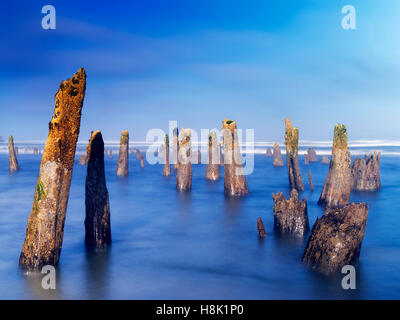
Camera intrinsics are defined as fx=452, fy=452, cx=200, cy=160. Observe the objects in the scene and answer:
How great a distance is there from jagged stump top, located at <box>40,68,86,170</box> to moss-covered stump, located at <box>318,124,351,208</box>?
11.7m

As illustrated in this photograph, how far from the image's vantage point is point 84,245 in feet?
42.9

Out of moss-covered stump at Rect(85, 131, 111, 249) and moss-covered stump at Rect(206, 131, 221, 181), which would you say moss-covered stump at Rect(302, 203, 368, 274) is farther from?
moss-covered stump at Rect(206, 131, 221, 181)

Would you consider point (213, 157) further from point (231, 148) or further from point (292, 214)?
point (292, 214)

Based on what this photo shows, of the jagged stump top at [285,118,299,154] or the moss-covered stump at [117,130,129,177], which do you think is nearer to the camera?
the jagged stump top at [285,118,299,154]

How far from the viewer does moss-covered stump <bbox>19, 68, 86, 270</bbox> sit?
31.8 ft

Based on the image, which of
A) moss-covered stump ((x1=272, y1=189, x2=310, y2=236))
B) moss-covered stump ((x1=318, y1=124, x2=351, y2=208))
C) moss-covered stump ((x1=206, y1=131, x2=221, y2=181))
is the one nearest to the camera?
moss-covered stump ((x1=272, y1=189, x2=310, y2=236))

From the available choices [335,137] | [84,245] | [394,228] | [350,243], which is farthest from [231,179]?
[350,243]

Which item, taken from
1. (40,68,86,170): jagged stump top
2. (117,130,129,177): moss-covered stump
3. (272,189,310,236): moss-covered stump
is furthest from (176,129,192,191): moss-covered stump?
(40,68,86,170): jagged stump top

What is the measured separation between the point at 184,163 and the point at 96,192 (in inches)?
527

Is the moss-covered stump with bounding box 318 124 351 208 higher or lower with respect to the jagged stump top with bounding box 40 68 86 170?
lower

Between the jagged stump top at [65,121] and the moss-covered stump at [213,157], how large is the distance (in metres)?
21.4

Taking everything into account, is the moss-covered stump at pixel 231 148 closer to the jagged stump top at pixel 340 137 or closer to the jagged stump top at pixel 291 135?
the jagged stump top at pixel 291 135
